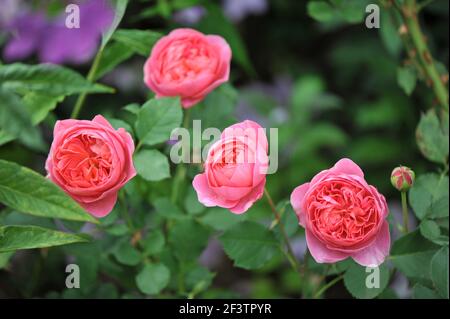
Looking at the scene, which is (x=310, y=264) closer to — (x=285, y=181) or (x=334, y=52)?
(x=285, y=181)

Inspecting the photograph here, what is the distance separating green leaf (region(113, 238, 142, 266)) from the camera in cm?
81

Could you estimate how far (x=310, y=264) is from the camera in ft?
2.58

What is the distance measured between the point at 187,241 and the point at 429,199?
10.9 inches

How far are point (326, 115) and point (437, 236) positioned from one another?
1.38 metres

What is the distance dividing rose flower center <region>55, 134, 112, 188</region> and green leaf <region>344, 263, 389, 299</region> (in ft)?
0.87

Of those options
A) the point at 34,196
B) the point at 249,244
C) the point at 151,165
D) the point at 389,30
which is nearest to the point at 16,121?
the point at 34,196

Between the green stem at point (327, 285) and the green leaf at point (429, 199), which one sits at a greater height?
the green leaf at point (429, 199)

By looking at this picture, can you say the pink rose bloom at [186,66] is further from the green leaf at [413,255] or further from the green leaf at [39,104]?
the green leaf at [413,255]

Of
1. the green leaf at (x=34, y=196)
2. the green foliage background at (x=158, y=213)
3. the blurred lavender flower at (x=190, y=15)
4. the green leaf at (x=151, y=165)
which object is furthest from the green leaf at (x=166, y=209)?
the blurred lavender flower at (x=190, y=15)

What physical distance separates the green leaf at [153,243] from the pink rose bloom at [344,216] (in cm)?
23

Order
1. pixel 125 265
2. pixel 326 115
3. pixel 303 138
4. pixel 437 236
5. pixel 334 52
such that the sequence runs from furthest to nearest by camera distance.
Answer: pixel 326 115, pixel 334 52, pixel 303 138, pixel 125 265, pixel 437 236

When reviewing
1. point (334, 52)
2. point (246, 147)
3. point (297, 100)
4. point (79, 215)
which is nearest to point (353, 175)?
point (246, 147)

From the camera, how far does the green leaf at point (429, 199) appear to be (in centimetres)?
75

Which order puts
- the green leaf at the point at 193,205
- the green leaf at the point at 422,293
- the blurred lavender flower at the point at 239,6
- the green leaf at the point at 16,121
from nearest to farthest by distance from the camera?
the green leaf at the point at 16,121
the green leaf at the point at 422,293
the green leaf at the point at 193,205
the blurred lavender flower at the point at 239,6
